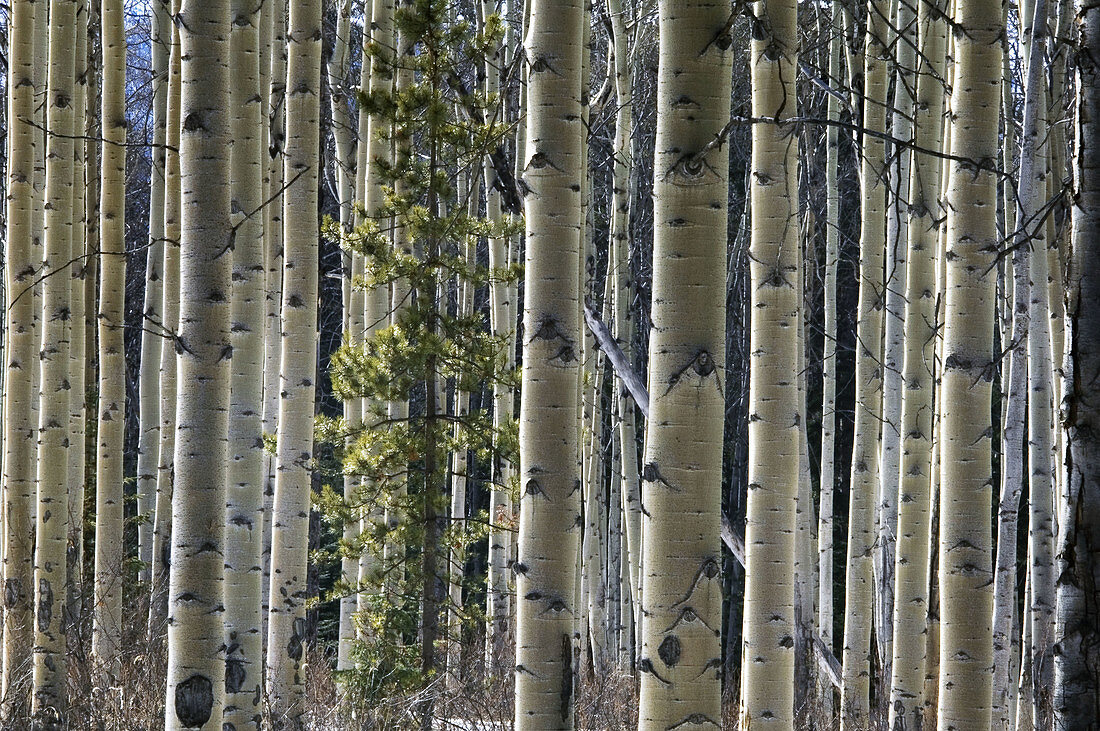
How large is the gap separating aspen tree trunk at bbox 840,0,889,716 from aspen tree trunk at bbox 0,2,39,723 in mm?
4722

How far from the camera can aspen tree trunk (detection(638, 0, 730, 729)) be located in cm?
230

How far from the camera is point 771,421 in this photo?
365 cm

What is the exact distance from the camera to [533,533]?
2.95 m

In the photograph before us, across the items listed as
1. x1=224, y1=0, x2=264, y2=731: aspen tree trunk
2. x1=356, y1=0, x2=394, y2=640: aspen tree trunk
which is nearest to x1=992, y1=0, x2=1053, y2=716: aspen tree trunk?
x1=224, y1=0, x2=264, y2=731: aspen tree trunk

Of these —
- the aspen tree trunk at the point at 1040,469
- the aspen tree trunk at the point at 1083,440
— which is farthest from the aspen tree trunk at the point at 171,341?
the aspen tree trunk at the point at 1040,469

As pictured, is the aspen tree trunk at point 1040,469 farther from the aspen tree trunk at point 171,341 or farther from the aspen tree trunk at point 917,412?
the aspen tree trunk at point 171,341

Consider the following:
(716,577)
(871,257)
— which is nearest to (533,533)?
(716,577)

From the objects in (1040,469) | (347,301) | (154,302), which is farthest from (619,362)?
(154,302)

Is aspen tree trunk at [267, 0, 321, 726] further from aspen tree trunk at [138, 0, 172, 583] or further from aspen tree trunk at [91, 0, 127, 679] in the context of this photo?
aspen tree trunk at [138, 0, 172, 583]

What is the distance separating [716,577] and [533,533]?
2.52 ft

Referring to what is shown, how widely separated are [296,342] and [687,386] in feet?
10.8

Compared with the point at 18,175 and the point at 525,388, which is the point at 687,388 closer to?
the point at 525,388

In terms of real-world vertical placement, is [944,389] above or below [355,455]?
above

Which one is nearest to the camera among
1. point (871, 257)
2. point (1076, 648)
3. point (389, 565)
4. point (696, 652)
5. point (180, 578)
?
point (1076, 648)
